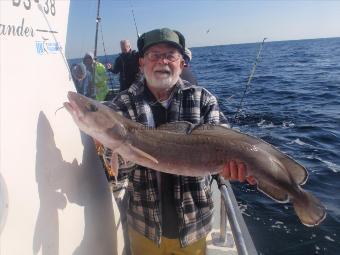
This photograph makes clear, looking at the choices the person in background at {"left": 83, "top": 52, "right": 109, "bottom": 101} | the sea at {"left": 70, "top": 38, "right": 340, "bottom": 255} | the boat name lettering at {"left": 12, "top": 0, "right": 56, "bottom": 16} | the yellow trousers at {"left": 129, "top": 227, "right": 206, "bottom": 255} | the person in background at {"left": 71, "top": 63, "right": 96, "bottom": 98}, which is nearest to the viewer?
the boat name lettering at {"left": 12, "top": 0, "right": 56, "bottom": 16}

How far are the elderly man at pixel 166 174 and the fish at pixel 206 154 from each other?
0.22 metres

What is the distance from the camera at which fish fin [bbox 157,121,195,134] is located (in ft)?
9.93

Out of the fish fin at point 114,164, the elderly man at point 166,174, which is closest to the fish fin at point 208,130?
the elderly man at point 166,174

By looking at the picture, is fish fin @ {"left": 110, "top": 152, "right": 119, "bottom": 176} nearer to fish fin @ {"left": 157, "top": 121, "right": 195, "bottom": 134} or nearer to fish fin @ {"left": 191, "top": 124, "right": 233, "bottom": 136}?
fish fin @ {"left": 157, "top": 121, "right": 195, "bottom": 134}

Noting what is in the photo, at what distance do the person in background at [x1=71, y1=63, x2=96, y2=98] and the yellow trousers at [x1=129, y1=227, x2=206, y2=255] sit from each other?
725 cm

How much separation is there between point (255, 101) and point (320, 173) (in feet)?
32.4

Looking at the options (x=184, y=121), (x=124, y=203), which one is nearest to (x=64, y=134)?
(x=184, y=121)

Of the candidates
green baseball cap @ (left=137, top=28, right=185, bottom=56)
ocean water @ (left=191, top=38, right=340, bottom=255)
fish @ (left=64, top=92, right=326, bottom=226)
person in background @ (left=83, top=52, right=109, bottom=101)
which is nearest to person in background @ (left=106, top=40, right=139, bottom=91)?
person in background @ (left=83, top=52, right=109, bottom=101)

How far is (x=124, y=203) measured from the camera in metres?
4.23

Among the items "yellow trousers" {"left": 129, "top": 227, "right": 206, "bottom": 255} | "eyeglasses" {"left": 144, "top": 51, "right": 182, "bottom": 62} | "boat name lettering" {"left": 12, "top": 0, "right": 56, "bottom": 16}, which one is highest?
"boat name lettering" {"left": 12, "top": 0, "right": 56, "bottom": 16}

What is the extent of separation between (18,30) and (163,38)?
136cm

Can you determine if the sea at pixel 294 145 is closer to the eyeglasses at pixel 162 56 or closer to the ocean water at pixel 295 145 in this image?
the ocean water at pixel 295 145

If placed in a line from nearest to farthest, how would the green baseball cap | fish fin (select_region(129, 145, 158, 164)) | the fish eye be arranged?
the fish eye, fish fin (select_region(129, 145, 158, 164)), the green baseball cap

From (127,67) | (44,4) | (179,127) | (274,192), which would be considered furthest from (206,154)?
(127,67)
